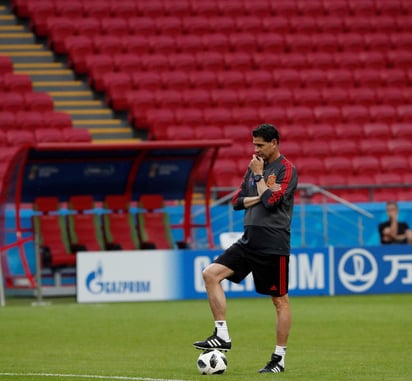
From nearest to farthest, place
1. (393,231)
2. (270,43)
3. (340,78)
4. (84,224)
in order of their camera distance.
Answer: (393,231) → (84,224) → (340,78) → (270,43)

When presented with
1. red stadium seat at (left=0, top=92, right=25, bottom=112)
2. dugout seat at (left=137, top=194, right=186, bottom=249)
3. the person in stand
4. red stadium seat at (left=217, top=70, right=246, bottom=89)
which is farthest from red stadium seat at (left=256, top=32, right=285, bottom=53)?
the person in stand

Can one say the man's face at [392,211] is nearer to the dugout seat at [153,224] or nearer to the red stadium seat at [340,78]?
the dugout seat at [153,224]

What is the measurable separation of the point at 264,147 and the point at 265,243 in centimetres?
75

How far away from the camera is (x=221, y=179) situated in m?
24.8

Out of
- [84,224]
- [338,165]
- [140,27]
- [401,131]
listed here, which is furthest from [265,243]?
[140,27]

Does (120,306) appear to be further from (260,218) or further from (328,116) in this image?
(328,116)

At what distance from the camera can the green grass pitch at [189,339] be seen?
9.25 m

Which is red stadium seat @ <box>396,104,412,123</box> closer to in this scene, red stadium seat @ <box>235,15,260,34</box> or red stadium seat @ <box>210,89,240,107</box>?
red stadium seat @ <box>210,89,240,107</box>

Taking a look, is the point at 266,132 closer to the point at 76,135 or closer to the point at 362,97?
the point at 76,135

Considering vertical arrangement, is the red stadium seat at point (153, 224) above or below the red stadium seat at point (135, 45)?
below

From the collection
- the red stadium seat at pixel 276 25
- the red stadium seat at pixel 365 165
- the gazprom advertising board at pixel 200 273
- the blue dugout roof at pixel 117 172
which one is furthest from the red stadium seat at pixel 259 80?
the gazprom advertising board at pixel 200 273

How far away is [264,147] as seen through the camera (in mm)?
9227

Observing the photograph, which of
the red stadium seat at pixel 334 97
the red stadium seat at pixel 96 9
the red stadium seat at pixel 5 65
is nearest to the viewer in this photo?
the red stadium seat at pixel 5 65

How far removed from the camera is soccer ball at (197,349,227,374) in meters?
9.03
